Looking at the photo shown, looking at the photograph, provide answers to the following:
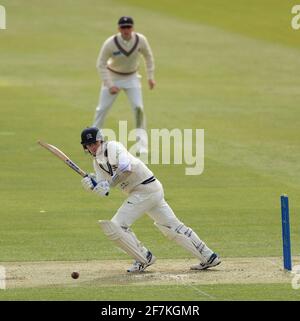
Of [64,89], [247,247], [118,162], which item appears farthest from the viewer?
[64,89]

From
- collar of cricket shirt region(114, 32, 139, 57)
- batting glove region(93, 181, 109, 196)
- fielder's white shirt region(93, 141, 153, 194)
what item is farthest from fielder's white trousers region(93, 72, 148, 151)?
batting glove region(93, 181, 109, 196)

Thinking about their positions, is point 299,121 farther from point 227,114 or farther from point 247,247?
point 247,247

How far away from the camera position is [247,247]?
1582cm

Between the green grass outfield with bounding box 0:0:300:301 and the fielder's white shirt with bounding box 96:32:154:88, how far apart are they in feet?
6.02

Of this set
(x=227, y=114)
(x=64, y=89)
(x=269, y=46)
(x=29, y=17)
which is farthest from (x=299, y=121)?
(x=29, y=17)

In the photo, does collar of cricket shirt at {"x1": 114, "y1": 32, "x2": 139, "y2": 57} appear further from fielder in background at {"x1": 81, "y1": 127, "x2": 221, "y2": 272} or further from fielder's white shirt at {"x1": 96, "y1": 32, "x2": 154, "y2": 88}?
fielder in background at {"x1": 81, "y1": 127, "x2": 221, "y2": 272}

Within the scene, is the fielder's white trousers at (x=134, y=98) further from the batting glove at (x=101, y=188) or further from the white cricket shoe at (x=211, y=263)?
the batting glove at (x=101, y=188)

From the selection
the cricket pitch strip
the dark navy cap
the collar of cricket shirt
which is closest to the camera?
the cricket pitch strip

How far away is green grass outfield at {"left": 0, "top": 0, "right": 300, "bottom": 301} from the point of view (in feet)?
52.4

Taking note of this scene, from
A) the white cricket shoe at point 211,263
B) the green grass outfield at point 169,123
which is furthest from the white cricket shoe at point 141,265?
the green grass outfield at point 169,123

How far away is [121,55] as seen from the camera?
2347cm

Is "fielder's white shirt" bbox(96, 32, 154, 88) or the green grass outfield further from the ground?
"fielder's white shirt" bbox(96, 32, 154, 88)

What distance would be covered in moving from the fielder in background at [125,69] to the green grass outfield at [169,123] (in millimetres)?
1257
